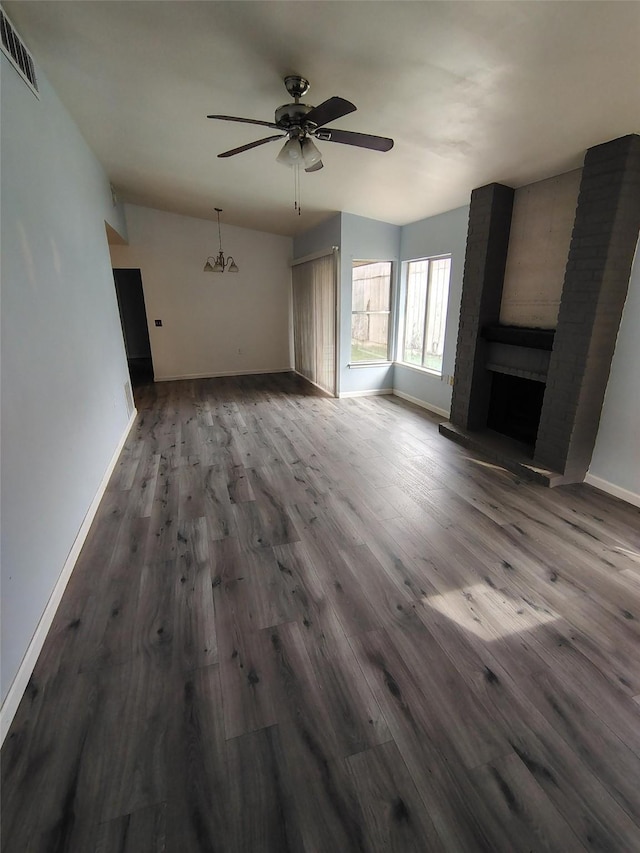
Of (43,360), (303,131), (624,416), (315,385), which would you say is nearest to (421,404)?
(315,385)

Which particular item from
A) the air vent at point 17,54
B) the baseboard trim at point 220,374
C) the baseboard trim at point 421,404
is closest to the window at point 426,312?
the baseboard trim at point 421,404

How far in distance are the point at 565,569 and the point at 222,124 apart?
4.04 m

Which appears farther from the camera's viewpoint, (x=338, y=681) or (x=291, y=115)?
(x=291, y=115)

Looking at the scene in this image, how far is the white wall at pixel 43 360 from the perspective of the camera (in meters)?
1.70

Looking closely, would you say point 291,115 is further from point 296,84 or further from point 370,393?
point 370,393

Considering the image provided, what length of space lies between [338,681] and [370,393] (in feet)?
16.1

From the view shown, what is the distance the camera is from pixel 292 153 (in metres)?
2.52

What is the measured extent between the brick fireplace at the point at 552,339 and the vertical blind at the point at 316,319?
2.12 metres

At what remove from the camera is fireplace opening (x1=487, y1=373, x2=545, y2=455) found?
12.7ft

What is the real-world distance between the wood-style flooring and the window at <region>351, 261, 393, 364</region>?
338cm

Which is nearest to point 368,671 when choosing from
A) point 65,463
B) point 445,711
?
→ point 445,711

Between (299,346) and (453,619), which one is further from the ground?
(299,346)

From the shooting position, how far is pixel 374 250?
5.51 metres

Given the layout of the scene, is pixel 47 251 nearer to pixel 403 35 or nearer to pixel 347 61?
pixel 347 61
